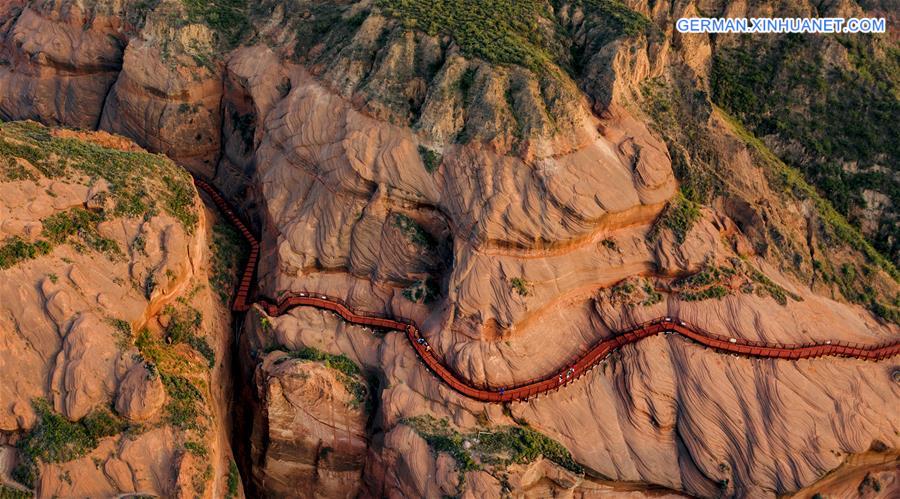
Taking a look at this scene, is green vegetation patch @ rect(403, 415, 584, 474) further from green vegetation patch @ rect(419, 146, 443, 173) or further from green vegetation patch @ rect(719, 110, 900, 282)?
green vegetation patch @ rect(719, 110, 900, 282)

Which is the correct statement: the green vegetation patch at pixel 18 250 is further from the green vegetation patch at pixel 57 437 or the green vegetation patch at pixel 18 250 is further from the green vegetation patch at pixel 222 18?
the green vegetation patch at pixel 222 18

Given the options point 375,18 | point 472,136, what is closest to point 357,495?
point 472,136

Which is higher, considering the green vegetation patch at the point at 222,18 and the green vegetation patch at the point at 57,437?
the green vegetation patch at the point at 222,18

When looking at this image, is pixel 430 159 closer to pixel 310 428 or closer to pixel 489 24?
pixel 489 24

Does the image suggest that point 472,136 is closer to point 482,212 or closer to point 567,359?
point 482,212

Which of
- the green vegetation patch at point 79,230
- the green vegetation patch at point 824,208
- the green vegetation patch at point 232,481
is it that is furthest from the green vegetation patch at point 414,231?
the green vegetation patch at point 824,208

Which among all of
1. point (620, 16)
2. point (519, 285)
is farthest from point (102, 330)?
point (620, 16)

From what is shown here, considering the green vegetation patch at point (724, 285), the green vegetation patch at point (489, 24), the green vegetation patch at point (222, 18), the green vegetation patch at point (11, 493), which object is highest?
the green vegetation patch at point (489, 24)

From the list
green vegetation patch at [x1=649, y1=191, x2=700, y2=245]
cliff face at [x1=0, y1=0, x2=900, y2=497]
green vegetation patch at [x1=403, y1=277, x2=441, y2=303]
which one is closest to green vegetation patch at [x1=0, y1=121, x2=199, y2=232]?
cliff face at [x1=0, y1=0, x2=900, y2=497]
